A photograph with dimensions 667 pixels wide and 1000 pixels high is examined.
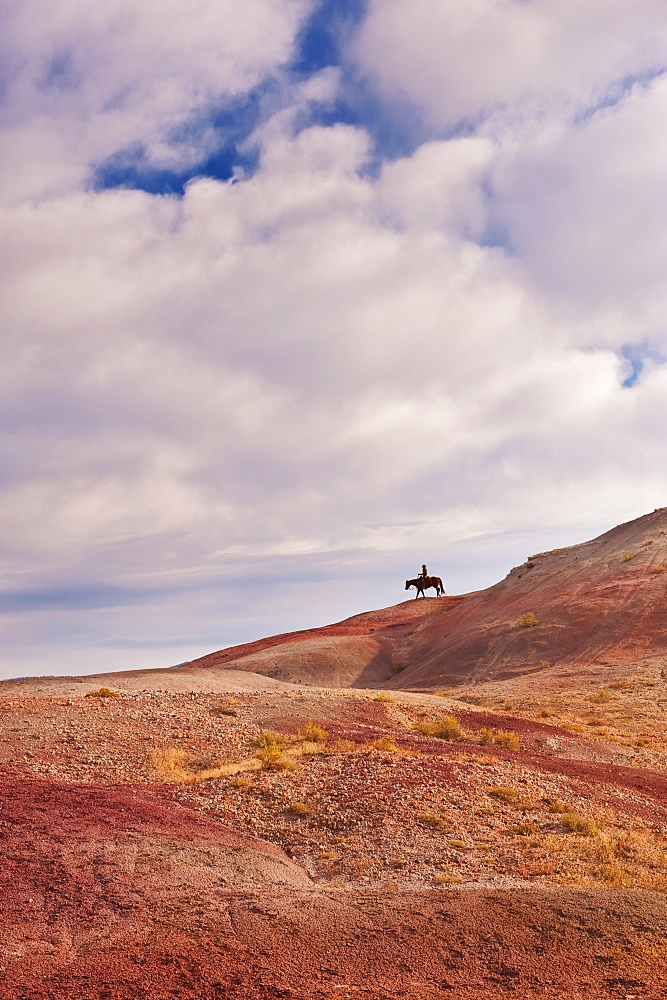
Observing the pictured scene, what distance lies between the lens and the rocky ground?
28.2 feet

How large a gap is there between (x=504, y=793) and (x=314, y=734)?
651 centimetres

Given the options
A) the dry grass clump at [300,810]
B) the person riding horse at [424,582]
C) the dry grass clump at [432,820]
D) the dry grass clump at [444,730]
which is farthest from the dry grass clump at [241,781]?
the person riding horse at [424,582]

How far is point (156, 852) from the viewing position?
39.3 feet

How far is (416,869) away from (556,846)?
285 centimetres

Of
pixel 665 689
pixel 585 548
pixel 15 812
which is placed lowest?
pixel 665 689

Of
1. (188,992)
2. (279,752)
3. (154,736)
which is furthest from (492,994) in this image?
(154,736)

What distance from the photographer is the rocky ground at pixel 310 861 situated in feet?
28.2

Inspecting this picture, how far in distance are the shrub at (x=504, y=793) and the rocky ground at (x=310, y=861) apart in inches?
2.5

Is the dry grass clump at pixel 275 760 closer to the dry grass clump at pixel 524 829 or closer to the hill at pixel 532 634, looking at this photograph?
the dry grass clump at pixel 524 829

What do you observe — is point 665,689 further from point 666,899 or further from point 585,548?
point 585,548

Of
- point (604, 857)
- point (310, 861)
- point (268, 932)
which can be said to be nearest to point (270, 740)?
point (310, 861)

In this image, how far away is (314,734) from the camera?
67.5 feet

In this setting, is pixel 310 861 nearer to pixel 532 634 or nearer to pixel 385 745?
pixel 385 745

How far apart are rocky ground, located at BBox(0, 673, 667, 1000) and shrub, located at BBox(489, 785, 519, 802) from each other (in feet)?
0.21
